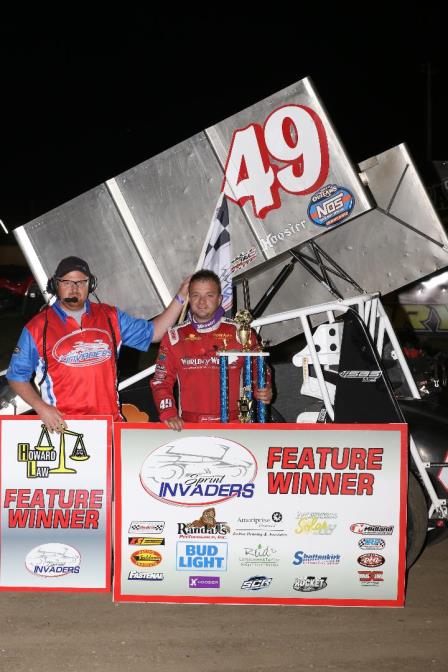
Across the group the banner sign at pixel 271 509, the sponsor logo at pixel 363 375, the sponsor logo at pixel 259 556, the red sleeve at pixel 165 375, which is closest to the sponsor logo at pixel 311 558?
the banner sign at pixel 271 509

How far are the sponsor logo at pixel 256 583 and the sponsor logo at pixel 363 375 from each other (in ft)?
4.05

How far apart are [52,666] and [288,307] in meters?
3.64

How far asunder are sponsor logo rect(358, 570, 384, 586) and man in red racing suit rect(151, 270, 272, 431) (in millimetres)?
1129

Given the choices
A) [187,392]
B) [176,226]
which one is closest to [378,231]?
[176,226]

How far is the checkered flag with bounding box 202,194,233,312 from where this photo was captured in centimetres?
517

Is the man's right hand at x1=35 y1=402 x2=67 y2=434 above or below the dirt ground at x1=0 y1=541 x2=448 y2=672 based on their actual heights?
above

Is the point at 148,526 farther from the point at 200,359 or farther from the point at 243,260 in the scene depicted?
the point at 243,260

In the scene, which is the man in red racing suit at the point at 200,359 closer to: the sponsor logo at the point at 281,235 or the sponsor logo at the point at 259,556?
the sponsor logo at the point at 281,235

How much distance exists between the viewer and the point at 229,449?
14.7 ft

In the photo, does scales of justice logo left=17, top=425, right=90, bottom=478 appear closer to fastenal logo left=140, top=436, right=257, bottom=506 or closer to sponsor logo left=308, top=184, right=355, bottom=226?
fastenal logo left=140, top=436, right=257, bottom=506

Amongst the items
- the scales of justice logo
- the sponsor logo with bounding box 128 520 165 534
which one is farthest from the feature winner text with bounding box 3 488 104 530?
the sponsor logo with bounding box 128 520 165 534

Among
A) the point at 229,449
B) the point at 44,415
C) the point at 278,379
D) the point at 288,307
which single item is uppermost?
the point at 288,307

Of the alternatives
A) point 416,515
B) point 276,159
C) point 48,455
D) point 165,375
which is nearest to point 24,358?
point 48,455

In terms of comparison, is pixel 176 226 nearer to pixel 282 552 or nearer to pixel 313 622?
pixel 282 552
